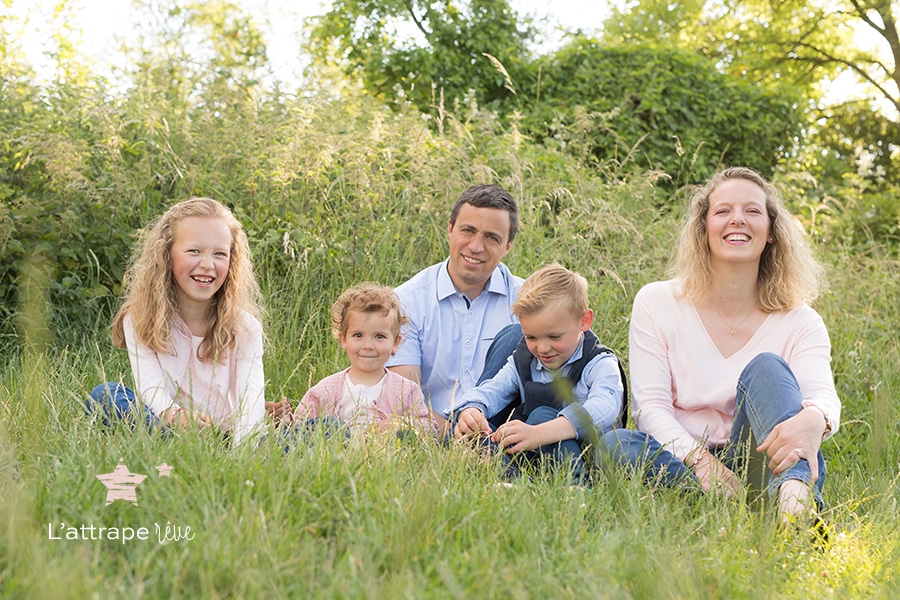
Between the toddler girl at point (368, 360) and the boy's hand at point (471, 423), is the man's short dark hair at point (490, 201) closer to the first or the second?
the toddler girl at point (368, 360)

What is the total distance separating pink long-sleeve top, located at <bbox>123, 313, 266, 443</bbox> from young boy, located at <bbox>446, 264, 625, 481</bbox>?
0.78 m

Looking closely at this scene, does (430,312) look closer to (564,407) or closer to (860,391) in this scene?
(564,407)

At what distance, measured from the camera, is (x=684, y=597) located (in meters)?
1.88

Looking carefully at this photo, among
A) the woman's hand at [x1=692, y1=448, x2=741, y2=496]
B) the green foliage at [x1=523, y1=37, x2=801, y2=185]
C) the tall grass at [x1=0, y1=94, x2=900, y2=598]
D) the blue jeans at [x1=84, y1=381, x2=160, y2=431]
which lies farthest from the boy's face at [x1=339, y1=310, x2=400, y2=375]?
the green foliage at [x1=523, y1=37, x2=801, y2=185]

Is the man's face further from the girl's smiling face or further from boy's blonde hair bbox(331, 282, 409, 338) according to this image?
the girl's smiling face

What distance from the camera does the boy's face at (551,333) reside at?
3133 millimetres

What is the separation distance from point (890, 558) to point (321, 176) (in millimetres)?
3458

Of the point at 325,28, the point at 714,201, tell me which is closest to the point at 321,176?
the point at 714,201

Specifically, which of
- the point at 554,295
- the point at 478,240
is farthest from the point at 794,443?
the point at 478,240

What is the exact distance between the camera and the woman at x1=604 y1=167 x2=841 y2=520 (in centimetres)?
302

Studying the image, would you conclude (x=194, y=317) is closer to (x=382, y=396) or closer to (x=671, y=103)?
(x=382, y=396)

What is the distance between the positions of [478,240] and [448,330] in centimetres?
43

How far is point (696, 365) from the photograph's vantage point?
334 cm

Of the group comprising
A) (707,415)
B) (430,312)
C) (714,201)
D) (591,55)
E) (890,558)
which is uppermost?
(591,55)
